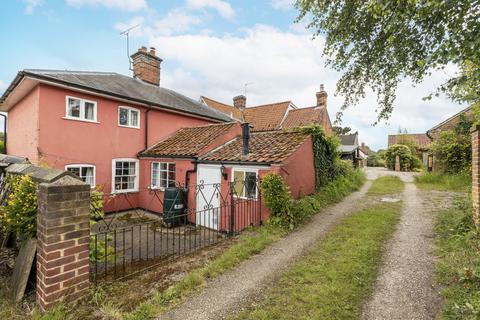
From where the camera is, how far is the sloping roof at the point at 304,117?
2115 centimetres

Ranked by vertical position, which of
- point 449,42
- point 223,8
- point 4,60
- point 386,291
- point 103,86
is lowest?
point 386,291

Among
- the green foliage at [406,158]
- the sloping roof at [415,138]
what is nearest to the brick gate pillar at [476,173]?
the green foliage at [406,158]

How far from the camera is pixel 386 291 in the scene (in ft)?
11.3

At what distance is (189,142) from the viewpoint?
35.2 ft

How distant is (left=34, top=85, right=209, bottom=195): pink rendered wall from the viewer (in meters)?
8.60

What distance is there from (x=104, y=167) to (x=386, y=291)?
10.8 m

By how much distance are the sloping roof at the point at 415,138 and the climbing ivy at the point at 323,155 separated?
79.3ft

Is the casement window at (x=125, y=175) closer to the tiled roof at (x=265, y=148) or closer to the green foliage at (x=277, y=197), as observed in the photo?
the tiled roof at (x=265, y=148)

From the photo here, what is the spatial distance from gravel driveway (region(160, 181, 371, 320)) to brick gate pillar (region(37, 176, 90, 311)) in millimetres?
1284

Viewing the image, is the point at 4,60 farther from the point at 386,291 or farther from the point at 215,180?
the point at 386,291

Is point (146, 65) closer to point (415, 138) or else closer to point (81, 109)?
point (81, 109)

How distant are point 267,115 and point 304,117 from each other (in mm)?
3577

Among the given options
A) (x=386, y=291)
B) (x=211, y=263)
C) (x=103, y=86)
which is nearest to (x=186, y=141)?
(x=103, y=86)

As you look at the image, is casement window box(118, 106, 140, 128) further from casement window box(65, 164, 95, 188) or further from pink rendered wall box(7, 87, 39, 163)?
pink rendered wall box(7, 87, 39, 163)
